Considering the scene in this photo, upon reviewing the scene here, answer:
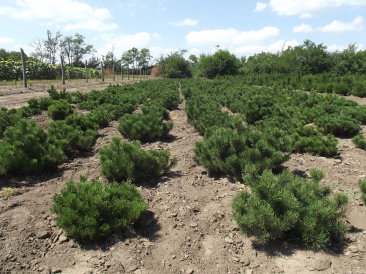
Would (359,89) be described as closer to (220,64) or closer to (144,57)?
(220,64)

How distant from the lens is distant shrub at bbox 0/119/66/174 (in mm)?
5172

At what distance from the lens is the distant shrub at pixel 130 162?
501 centimetres

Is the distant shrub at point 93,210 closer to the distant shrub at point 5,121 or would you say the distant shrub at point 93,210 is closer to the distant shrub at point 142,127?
the distant shrub at point 142,127

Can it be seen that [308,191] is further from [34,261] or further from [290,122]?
[290,122]

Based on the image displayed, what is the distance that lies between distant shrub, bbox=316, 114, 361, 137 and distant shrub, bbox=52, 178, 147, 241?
599cm

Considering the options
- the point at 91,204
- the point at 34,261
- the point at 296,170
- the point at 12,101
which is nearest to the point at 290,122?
the point at 296,170

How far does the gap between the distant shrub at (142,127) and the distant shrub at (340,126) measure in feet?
13.3

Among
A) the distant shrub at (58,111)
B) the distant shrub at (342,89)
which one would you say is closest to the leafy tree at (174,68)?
the distant shrub at (342,89)

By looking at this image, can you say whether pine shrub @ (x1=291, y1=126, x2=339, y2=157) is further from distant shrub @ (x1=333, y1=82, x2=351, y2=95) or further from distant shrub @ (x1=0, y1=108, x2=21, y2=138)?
distant shrub @ (x1=333, y1=82, x2=351, y2=95)

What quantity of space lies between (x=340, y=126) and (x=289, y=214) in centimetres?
569

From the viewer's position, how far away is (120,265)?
3266 mm

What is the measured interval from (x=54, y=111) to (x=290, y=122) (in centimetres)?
692

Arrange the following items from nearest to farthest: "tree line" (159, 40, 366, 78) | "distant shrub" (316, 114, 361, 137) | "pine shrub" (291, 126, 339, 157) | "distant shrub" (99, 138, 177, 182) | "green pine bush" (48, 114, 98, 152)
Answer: "distant shrub" (99, 138, 177, 182), "pine shrub" (291, 126, 339, 157), "green pine bush" (48, 114, 98, 152), "distant shrub" (316, 114, 361, 137), "tree line" (159, 40, 366, 78)

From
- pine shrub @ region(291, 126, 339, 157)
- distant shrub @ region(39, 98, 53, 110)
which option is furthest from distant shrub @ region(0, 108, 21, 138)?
pine shrub @ region(291, 126, 339, 157)
